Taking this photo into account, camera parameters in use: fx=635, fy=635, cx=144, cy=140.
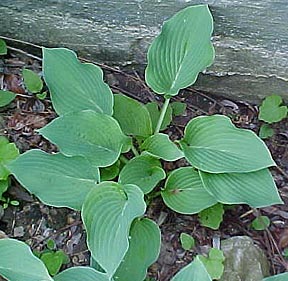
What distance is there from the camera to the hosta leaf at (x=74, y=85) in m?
1.94

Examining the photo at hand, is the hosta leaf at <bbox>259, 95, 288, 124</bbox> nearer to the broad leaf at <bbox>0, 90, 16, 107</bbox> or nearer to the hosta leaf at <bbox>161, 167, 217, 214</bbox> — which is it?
the hosta leaf at <bbox>161, 167, 217, 214</bbox>

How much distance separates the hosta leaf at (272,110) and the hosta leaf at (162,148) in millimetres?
436

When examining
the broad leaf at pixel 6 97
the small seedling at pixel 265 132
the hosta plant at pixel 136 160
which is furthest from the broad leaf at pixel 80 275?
the small seedling at pixel 265 132

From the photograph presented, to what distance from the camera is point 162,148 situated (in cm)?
193

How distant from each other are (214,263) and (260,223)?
0.85 ft

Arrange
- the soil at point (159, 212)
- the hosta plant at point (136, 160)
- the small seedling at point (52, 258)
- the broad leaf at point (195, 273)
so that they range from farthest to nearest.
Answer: the soil at point (159, 212) < the small seedling at point (52, 258) < the hosta plant at point (136, 160) < the broad leaf at point (195, 273)

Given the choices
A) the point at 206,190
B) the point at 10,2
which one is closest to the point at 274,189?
the point at 206,190

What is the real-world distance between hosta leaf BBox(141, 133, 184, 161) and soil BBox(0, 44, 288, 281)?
229mm

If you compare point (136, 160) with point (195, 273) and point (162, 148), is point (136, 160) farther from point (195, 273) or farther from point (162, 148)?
point (195, 273)

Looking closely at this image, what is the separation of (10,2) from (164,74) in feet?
1.92

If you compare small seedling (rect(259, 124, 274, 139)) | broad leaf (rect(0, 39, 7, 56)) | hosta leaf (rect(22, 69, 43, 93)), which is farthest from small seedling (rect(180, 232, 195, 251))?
broad leaf (rect(0, 39, 7, 56))

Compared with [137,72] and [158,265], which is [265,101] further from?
[158,265]

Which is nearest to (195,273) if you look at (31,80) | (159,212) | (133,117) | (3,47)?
(159,212)

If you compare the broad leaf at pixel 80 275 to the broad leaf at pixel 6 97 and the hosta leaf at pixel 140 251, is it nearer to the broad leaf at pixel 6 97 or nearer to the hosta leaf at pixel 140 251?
the hosta leaf at pixel 140 251
